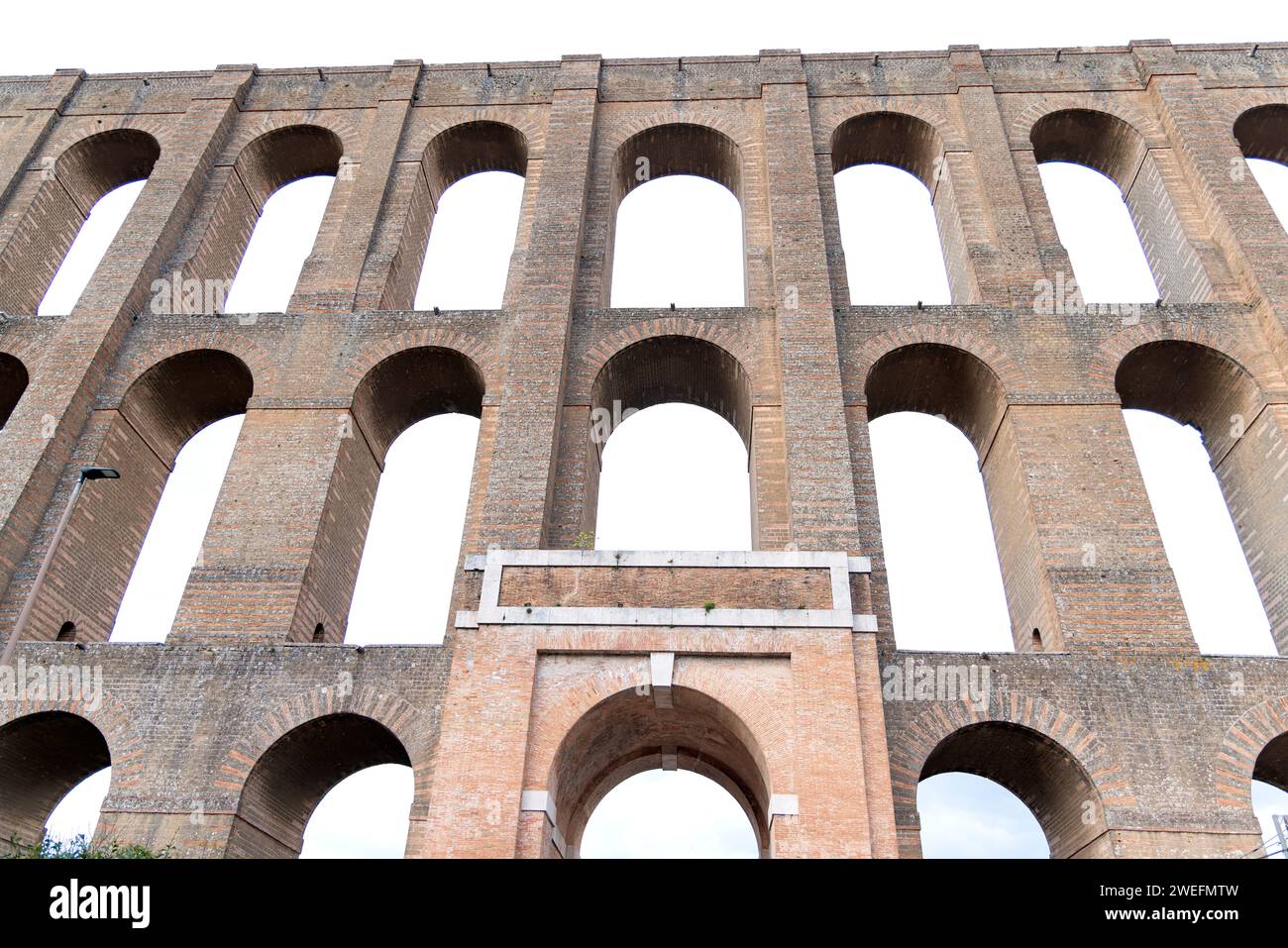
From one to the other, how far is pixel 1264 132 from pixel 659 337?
14.0 meters

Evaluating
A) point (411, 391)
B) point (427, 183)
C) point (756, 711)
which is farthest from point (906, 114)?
point (756, 711)

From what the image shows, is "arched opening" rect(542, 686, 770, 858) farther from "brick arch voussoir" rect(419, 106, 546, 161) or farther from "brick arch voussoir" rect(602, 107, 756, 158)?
"brick arch voussoir" rect(419, 106, 546, 161)

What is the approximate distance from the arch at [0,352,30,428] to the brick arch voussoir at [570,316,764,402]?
9.91 m

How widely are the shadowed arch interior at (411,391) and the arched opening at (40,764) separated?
5.98 m

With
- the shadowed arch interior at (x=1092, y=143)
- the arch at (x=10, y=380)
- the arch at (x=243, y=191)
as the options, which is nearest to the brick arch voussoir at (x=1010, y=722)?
the shadowed arch interior at (x=1092, y=143)

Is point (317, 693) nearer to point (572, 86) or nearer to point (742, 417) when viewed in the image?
point (742, 417)

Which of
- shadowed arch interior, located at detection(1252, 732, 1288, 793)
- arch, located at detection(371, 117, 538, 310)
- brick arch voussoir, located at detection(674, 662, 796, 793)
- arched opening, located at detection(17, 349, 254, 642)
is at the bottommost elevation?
brick arch voussoir, located at detection(674, 662, 796, 793)

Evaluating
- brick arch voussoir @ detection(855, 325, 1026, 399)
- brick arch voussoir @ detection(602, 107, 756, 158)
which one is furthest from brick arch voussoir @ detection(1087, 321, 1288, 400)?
brick arch voussoir @ detection(602, 107, 756, 158)

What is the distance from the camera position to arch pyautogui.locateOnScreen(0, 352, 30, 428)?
16.2 meters

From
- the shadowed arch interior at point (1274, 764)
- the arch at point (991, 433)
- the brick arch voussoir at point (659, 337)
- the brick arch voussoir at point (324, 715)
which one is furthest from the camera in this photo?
the brick arch voussoir at point (659, 337)

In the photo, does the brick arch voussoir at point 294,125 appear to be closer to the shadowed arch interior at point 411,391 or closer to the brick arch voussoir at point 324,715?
the shadowed arch interior at point 411,391

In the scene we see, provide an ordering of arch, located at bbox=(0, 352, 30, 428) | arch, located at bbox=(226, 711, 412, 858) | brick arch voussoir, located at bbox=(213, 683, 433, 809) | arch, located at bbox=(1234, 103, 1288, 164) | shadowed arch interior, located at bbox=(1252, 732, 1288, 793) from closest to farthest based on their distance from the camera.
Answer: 1. brick arch voussoir, located at bbox=(213, 683, 433, 809)
2. arch, located at bbox=(226, 711, 412, 858)
3. shadowed arch interior, located at bbox=(1252, 732, 1288, 793)
4. arch, located at bbox=(0, 352, 30, 428)
5. arch, located at bbox=(1234, 103, 1288, 164)

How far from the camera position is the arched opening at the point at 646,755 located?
1084 centimetres
